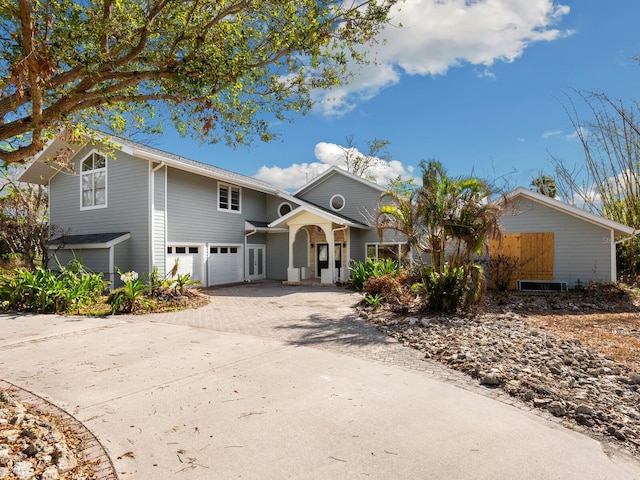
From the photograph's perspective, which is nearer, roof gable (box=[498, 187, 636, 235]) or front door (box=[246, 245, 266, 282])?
roof gable (box=[498, 187, 636, 235])

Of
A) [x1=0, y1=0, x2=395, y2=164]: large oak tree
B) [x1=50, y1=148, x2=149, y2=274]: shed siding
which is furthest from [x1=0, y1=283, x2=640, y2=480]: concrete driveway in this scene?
[x1=50, y1=148, x2=149, y2=274]: shed siding

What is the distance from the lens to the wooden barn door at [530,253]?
14.7 meters

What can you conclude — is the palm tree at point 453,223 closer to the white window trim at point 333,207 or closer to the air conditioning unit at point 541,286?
the air conditioning unit at point 541,286

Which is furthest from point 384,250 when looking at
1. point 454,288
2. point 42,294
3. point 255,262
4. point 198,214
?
point 42,294

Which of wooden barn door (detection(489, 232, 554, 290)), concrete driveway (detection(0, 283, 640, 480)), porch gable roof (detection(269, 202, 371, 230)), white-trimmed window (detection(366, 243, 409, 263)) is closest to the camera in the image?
concrete driveway (detection(0, 283, 640, 480))

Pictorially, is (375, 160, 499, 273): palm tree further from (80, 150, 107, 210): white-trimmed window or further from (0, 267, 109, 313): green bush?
(80, 150, 107, 210): white-trimmed window

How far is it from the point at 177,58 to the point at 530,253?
14381 mm

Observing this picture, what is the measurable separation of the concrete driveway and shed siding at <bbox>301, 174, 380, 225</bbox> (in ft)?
41.9

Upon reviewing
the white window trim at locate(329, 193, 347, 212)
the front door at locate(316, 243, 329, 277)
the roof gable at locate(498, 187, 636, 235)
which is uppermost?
the white window trim at locate(329, 193, 347, 212)

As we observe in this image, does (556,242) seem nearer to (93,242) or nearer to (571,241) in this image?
(571,241)

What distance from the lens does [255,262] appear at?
66.4 ft

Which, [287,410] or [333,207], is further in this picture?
[333,207]

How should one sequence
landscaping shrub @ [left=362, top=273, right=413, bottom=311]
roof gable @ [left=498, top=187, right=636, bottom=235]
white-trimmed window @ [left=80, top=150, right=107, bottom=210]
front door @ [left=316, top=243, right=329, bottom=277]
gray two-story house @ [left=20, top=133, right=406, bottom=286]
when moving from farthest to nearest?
1. front door @ [left=316, top=243, right=329, bottom=277]
2. white-trimmed window @ [left=80, top=150, right=107, bottom=210]
3. gray two-story house @ [left=20, top=133, right=406, bottom=286]
4. roof gable @ [left=498, top=187, right=636, bottom=235]
5. landscaping shrub @ [left=362, top=273, right=413, bottom=311]

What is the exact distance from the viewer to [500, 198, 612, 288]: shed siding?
45.7 feet
